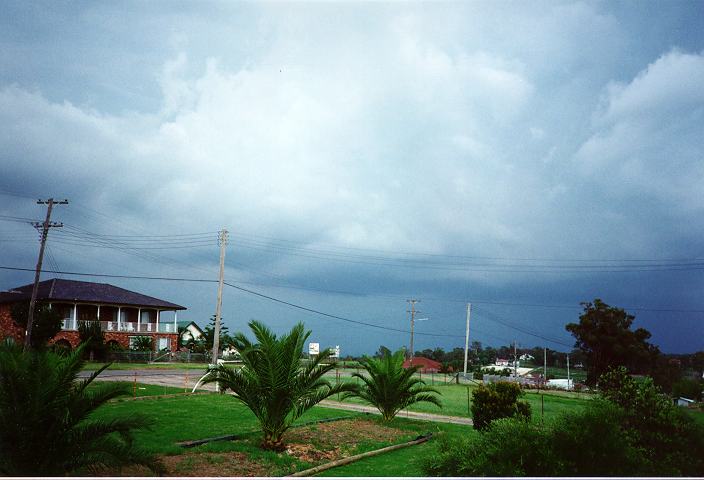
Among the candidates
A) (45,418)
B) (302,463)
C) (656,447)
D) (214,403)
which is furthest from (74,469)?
(214,403)

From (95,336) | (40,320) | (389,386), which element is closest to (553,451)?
(389,386)

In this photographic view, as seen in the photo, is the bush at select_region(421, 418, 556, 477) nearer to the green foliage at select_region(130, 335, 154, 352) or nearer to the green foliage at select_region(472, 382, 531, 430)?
the green foliage at select_region(472, 382, 531, 430)

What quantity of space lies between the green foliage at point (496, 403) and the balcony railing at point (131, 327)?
3869 centimetres

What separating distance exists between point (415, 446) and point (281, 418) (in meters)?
3.78

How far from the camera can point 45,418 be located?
22.0ft

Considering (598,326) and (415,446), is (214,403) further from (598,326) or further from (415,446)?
(598,326)

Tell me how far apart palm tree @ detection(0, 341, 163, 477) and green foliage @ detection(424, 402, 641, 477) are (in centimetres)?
404

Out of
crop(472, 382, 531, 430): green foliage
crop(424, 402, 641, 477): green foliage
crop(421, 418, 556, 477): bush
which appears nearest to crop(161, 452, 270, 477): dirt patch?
crop(421, 418, 556, 477): bush

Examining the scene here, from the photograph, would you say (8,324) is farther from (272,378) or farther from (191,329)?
(272,378)

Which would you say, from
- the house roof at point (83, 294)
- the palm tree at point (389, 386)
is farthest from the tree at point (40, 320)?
the palm tree at point (389, 386)

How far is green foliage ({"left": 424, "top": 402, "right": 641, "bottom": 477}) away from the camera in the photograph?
5938 mm

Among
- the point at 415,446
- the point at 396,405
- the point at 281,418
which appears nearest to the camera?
the point at 281,418

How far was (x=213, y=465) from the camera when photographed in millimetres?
9148

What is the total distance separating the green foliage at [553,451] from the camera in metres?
5.94
